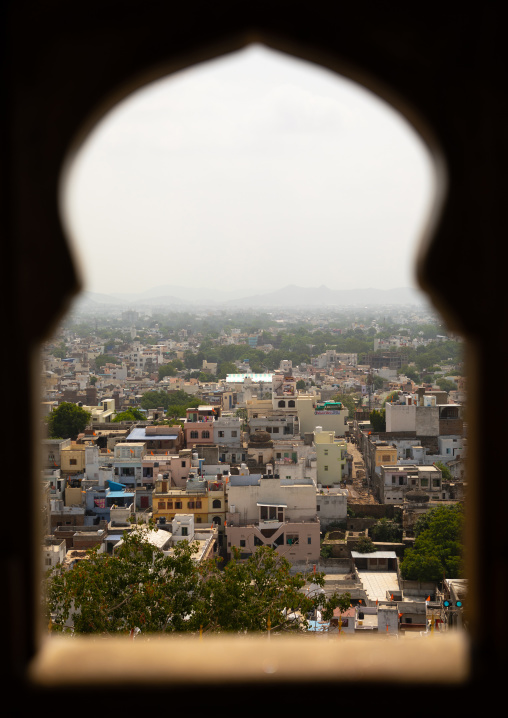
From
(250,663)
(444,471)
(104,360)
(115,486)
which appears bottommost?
(444,471)

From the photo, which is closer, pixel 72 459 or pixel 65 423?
pixel 72 459

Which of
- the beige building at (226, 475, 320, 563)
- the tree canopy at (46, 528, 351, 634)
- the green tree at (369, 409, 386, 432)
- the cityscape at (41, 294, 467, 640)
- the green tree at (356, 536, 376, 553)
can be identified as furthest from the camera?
the green tree at (369, 409, 386, 432)

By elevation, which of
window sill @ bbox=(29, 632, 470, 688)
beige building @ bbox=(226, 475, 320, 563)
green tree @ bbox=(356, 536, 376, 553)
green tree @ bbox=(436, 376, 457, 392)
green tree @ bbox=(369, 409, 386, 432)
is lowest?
green tree @ bbox=(356, 536, 376, 553)

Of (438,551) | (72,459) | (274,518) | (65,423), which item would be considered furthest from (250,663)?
(65,423)

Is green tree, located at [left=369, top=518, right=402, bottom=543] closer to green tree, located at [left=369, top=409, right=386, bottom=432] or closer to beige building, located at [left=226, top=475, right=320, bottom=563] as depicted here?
beige building, located at [left=226, top=475, right=320, bottom=563]

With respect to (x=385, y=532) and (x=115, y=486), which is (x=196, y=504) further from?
(x=385, y=532)

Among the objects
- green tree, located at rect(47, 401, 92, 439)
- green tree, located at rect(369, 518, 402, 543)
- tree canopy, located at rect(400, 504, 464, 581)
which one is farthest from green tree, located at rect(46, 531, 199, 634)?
green tree, located at rect(47, 401, 92, 439)

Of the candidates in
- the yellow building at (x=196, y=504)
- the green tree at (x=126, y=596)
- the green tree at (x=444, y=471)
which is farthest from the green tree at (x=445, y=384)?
the green tree at (x=126, y=596)
